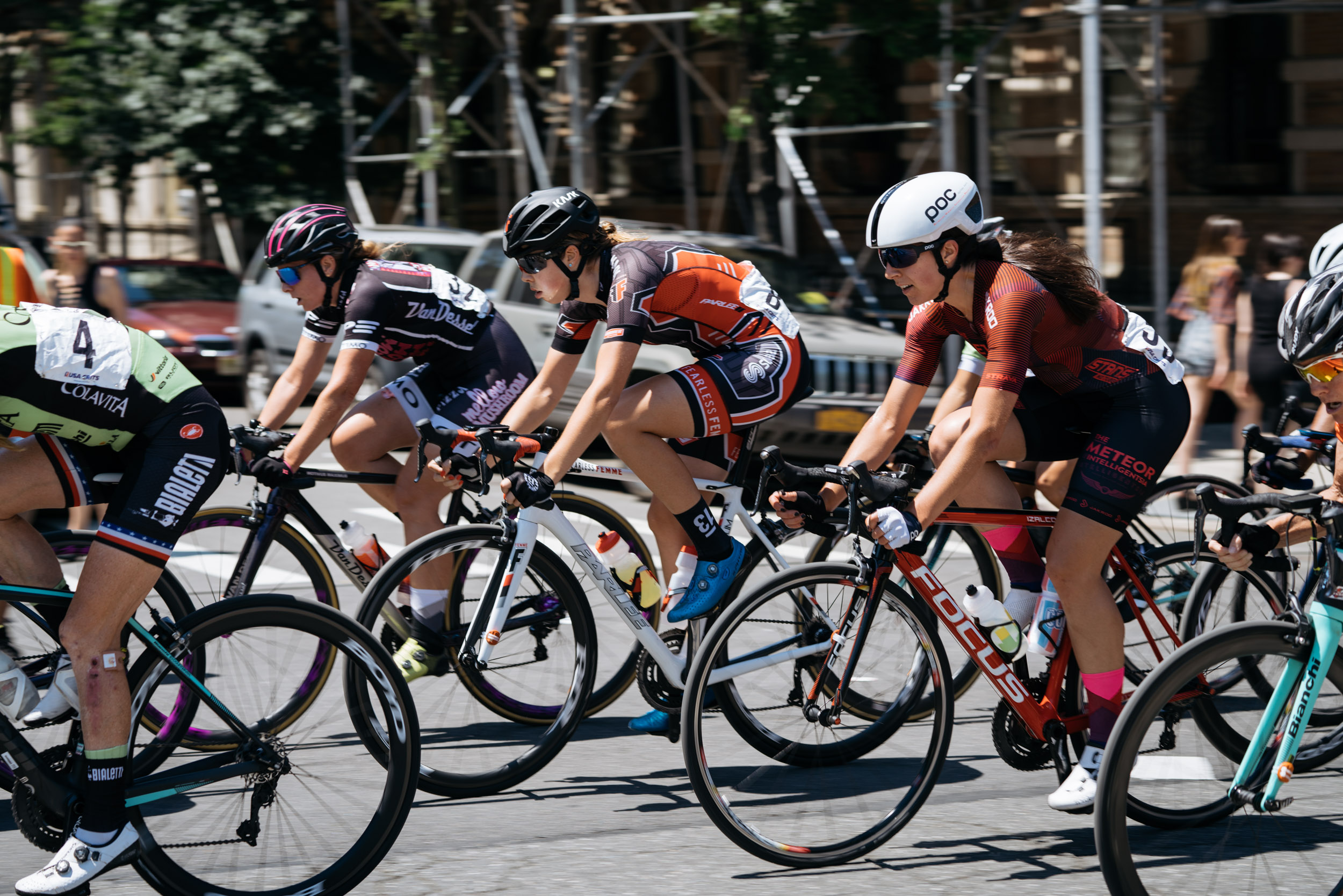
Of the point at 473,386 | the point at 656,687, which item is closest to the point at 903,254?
the point at 656,687

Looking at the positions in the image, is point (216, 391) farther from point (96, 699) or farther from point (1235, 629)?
point (1235, 629)

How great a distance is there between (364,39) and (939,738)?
2028cm

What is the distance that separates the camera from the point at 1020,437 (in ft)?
15.4

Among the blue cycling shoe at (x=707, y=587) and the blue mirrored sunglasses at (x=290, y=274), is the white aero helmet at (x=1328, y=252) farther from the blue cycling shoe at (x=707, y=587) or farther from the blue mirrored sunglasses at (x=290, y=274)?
the blue mirrored sunglasses at (x=290, y=274)

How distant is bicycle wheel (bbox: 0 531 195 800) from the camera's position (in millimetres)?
3945

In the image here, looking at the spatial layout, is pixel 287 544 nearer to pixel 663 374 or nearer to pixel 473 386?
pixel 473 386

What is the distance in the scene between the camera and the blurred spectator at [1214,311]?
408 inches

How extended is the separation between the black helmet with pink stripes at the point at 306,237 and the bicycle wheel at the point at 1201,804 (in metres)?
3.31

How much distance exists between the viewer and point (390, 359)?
5.81 m

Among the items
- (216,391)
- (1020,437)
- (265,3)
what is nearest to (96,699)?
(1020,437)

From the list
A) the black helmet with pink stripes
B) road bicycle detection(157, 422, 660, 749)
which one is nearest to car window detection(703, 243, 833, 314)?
the black helmet with pink stripes

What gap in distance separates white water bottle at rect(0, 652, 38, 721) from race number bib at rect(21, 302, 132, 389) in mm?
822

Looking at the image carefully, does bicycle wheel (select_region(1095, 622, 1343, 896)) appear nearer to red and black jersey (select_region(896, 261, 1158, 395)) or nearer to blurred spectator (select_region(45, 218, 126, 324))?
red and black jersey (select_region(896, 261, 1158, 395))

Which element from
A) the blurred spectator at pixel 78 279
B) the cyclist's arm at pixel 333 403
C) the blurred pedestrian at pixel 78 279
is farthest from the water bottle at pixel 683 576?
the blurred spectator at pixel 78 279
